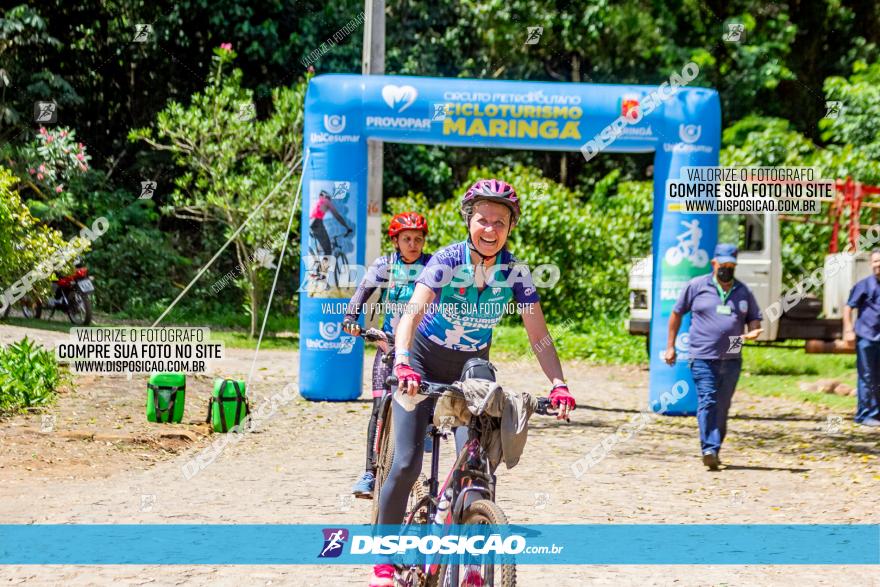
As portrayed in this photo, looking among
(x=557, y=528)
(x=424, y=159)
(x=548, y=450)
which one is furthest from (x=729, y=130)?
(x=557, y=528)

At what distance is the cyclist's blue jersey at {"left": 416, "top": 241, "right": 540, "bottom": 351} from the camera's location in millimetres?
5352

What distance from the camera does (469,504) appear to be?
492 cm

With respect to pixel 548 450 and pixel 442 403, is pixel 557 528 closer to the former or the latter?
→ pixel 442 403

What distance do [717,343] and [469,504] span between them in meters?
6.11

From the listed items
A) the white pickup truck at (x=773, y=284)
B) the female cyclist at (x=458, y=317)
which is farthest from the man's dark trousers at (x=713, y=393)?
the white pickup truck at (x=773, y=284)

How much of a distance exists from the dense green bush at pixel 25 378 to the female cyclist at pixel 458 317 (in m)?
7.49

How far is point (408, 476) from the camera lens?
553 cm

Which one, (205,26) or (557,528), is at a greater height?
(205,26)

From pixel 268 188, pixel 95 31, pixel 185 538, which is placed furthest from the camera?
pixel 95 31

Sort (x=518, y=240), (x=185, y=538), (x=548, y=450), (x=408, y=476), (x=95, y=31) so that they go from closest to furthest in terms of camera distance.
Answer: (x=408, y=476) < (x=185, y=538) < (x=548, y=450) < (x=518, y=240) < (x=95, y=31)

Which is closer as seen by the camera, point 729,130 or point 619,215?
point 619,215

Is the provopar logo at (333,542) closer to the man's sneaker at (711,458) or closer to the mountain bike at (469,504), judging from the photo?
the mountain bike at (469,504)

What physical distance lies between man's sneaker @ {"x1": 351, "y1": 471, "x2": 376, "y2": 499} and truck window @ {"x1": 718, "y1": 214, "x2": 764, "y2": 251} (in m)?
11.8

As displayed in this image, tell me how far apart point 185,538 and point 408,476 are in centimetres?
221
